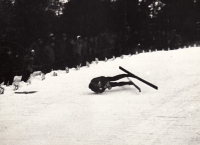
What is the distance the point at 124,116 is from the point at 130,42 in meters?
13.5

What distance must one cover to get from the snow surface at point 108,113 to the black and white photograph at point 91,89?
0.01m

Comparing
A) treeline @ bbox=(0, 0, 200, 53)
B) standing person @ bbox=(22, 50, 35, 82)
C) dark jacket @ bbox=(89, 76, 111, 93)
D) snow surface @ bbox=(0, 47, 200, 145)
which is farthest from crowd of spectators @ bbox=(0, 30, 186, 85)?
dark jacket @ bbox=(89, 76, 111, 93)

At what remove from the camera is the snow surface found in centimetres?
477

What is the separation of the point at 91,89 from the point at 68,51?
17.7 ft

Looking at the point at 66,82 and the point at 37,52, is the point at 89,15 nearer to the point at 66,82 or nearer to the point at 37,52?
the point at 37,52

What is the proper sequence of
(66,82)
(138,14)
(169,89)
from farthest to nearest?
(138,14)
(66,82)
(169,89)

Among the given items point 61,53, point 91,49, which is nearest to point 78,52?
point 61,53

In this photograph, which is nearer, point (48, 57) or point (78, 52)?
point (48, 57)

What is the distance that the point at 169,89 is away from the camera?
7141 millimetres

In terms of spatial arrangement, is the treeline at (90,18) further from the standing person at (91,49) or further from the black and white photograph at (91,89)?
the standing person at (91,49)

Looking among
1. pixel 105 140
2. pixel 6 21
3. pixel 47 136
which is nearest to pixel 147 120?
pixel 105 140

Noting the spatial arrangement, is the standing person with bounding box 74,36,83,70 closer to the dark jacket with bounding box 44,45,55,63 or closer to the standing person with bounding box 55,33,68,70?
the standing person with bounding box 55,33,68,70

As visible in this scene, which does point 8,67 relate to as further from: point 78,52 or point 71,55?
point 78,52

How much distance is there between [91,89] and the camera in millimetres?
7262
